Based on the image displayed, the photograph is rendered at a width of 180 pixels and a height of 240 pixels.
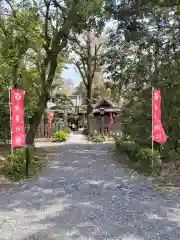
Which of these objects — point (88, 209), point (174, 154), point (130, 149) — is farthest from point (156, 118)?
point (88, 209)

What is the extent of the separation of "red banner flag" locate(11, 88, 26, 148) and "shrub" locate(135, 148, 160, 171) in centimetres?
344

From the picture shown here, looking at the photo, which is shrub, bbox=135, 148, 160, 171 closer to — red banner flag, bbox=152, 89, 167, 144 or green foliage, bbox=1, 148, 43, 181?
red banner flag, bbox=152, 89, 167, 144

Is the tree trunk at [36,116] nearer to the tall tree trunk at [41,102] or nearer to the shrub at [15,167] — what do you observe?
the tall tree trunk at [41,102]

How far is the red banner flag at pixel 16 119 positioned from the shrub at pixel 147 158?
344cm

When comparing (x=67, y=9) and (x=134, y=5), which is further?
(x=134, y=5)

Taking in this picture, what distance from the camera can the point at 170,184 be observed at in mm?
7254

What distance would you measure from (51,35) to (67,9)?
9.74 feet

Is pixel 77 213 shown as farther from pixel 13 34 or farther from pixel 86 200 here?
pixel 13 34

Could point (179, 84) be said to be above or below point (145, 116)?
above

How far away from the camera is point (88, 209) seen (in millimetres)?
5344

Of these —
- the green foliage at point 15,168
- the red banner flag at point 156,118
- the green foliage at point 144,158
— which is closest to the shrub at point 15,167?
the green foliage at point 15,168

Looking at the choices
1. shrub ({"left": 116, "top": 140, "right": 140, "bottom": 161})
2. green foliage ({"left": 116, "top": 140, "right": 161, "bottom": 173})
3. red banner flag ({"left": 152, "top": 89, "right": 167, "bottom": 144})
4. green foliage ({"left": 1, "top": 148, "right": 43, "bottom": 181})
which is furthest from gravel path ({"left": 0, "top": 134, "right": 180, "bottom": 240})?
shrub ({"left": 116, "top": 140, "right": 140, "bottom": 161})

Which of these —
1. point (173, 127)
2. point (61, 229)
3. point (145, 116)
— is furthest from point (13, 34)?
point (61, 229)

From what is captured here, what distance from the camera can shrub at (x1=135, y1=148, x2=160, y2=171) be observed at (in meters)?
8.66
